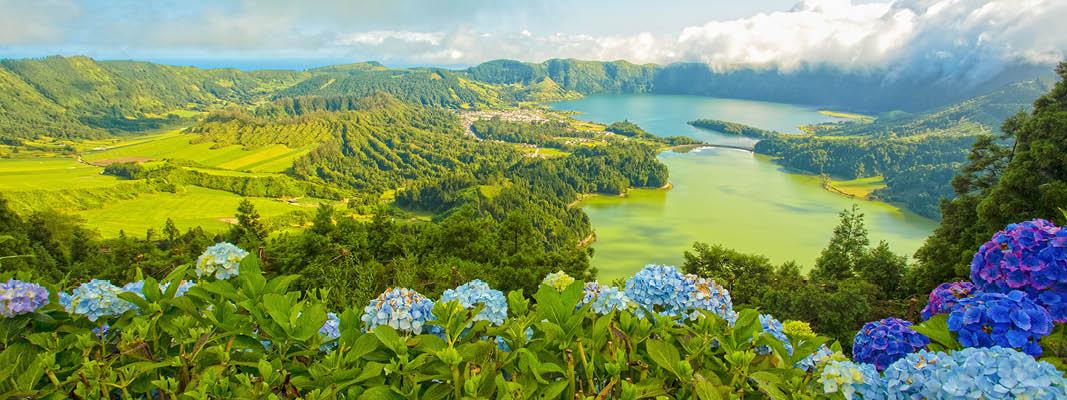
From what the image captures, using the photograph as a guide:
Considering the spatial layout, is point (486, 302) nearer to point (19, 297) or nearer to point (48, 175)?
point (19, 297)

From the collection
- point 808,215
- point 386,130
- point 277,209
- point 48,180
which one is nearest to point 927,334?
point 808,215

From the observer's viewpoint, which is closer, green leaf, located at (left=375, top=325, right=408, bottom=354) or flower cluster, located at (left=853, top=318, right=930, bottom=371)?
green leaf, located at (left=375, top=325, right=408, bottom=354)

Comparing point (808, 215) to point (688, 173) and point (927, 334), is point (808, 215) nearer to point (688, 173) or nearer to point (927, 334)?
point (688, 173)

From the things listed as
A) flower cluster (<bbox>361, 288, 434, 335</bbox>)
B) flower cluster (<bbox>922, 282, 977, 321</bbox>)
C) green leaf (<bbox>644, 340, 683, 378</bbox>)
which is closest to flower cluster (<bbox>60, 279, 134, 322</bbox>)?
flower cluster (<bbox>361, 288, 434, 335</bbox>)

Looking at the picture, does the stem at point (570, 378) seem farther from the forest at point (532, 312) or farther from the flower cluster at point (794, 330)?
the flower cluster at point (794, 330)

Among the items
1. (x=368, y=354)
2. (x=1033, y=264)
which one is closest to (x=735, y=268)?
(x=1033, y=264)

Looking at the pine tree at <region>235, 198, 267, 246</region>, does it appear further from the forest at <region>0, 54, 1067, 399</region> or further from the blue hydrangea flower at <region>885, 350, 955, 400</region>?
the blue hydrangea flower at <region>885, 350, 955, 400</region>
